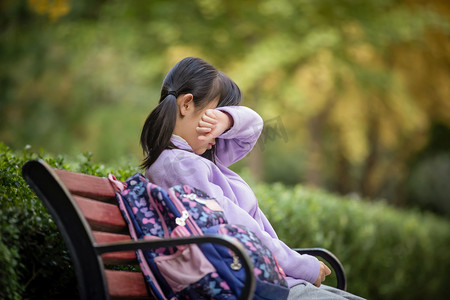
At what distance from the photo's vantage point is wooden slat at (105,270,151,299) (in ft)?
7.10

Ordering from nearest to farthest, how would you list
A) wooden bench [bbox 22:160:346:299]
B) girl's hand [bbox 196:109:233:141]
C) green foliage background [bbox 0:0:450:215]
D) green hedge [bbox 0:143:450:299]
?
wooden bench [bbox 22:160:346:299], green hedge [bbox 0:143:450:299], girl's hand [bbox 196:109:233:141], green foliage background [bbox 0:0:450:215]

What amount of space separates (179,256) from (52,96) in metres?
12.7

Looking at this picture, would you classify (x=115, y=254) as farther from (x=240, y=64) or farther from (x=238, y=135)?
(x=240, y=64)

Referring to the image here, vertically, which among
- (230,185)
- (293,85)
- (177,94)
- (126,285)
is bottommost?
(126,285)

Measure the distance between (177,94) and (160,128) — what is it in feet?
0.64

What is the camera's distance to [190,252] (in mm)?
2145

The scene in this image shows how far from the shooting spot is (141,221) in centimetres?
228

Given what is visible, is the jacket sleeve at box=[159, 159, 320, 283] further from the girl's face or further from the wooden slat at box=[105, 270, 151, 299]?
the wooden slat at box=[105, 270, 151, 299]

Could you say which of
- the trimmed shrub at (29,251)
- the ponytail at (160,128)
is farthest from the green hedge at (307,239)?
the ponytail at (160,128)

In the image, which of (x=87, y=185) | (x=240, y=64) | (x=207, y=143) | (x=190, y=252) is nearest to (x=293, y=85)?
(x=240, y=64)

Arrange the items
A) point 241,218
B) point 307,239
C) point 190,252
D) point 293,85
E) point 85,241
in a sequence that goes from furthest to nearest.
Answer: point 293,85, point 307,239, point 241,218, point 190,252, point 85,241

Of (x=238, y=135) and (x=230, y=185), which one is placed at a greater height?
(x=238, y=135)

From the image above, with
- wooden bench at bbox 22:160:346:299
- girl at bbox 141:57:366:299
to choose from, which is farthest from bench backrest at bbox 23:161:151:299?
girl at bbox 141:57:366:299

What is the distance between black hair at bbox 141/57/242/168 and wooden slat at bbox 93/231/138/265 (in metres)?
0.42
